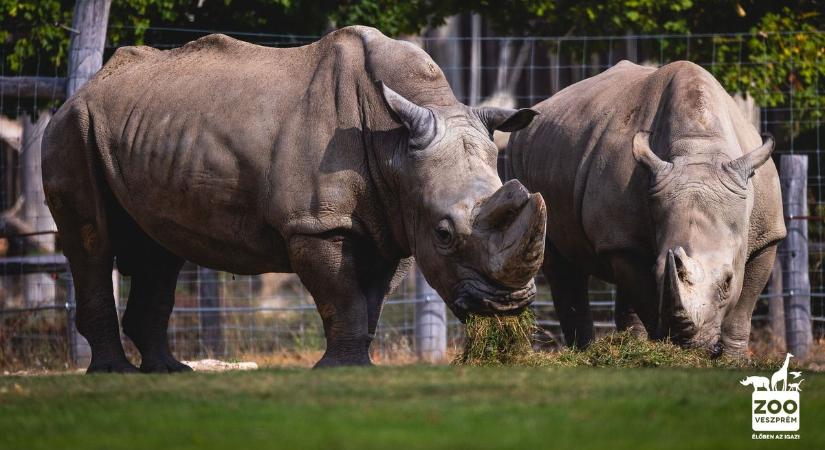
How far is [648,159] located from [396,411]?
11.4 ft

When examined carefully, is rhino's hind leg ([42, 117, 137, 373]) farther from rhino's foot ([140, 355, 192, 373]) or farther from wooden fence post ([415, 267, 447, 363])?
wooden fence post ([415, 267, 447, 363])

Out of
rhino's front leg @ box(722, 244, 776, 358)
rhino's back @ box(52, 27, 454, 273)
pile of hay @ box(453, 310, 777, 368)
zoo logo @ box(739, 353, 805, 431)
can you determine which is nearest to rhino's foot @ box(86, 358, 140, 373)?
rhino's back @ box(52, 27, 454, 273)

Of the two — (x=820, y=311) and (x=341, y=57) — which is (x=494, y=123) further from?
(x=820, y=311)

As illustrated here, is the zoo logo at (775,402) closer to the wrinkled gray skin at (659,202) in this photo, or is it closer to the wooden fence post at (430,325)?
the wrinkled gray skin at (659,202)

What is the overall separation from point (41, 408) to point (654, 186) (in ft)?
12.7

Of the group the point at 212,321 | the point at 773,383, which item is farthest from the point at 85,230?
the point at 212,321

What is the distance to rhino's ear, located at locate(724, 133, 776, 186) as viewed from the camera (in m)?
8.20

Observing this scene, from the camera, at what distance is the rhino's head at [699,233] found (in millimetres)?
7684

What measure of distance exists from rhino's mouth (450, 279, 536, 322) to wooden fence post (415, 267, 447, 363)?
16.2ft

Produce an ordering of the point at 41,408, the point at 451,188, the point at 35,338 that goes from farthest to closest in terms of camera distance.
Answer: the point at 35,338
the point at 451,188
the point at 41,408

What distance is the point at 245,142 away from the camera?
7.92m

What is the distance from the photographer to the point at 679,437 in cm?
486

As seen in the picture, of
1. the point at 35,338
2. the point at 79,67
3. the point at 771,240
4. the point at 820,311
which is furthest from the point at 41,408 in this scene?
the point at 820,311

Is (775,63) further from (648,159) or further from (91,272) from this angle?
(91,272)
